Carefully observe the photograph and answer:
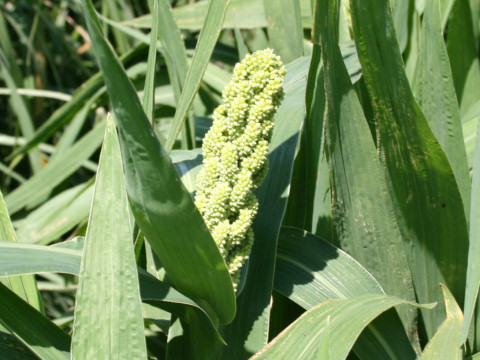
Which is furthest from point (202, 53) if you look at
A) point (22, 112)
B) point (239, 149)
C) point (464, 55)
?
point (22, 112)

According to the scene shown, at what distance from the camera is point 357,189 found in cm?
75

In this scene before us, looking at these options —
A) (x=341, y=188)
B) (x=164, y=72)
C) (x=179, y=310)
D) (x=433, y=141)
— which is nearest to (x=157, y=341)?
(x=179, y=310)

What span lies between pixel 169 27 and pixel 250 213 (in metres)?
0.36

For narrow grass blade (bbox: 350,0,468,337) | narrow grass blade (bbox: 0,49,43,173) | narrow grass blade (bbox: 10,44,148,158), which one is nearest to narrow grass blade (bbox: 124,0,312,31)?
narrow grass blade (bbox: 10,44,148,158)

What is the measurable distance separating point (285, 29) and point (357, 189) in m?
0.35

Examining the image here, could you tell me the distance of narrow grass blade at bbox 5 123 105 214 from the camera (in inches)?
59.8

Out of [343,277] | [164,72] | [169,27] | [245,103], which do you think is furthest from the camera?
[164,72]

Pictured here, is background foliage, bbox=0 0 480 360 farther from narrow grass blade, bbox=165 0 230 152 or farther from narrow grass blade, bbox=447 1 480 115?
narrow grass blade, bbox=447 1 480 115

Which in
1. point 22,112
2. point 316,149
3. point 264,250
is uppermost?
point 22,112

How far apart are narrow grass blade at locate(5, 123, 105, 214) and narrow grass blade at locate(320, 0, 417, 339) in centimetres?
87

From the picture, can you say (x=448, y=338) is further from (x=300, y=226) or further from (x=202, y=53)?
(x=202, y=53)

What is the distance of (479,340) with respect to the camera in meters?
0.76

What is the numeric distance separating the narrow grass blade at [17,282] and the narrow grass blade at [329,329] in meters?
0.30

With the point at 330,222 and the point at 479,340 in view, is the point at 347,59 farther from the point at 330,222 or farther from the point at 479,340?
the point at 479,340
